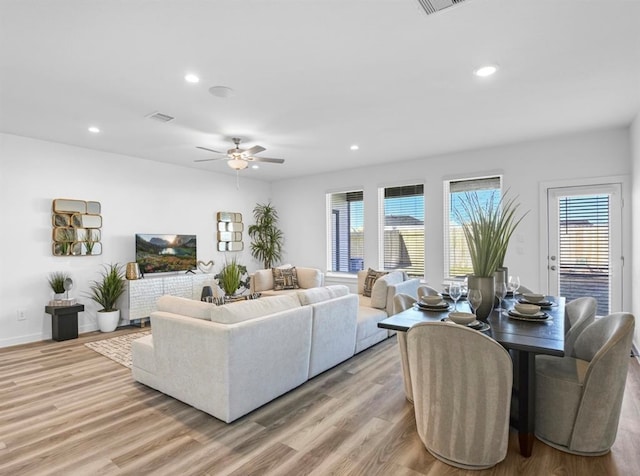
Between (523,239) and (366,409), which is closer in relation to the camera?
(366,409)

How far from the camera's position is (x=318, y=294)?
11.2 feet

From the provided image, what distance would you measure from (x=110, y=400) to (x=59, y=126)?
10.8 ft

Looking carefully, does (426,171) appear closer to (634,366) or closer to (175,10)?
(634,366)

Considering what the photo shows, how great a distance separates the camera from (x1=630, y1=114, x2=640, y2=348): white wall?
3853 mm

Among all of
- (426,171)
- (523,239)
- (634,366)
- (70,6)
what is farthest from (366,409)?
(426,171)

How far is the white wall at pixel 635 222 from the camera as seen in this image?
385 cm

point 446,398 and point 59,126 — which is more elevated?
point 59,126

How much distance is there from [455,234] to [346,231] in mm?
2218

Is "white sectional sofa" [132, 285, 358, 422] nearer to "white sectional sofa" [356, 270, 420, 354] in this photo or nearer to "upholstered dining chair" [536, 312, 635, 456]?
"white sectional sofa" [356, 270, 420, 354]

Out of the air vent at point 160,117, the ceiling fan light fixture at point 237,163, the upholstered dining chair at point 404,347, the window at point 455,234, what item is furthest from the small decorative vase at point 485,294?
the air vent at point 160,117

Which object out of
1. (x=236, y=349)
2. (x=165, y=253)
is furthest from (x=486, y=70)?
(x=165, y=253)

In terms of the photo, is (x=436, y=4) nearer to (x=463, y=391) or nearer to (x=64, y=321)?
(x=463, y=391)

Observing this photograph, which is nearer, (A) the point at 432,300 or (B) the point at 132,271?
(A) the point at 432,300

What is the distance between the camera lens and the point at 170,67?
2.80 meters
